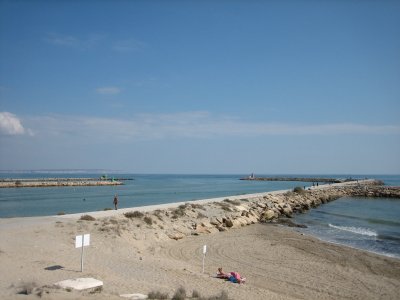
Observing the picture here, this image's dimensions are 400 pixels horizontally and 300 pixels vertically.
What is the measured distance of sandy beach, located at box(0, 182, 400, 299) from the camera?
443 inches

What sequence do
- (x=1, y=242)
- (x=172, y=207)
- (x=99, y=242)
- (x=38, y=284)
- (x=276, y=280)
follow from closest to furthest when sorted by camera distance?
(x=38, y=284) → (x=276, y=280) → (x=1, y=242) → (x=99, y=242) → (x=172, y=207)

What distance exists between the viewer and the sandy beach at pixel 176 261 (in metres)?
11.3

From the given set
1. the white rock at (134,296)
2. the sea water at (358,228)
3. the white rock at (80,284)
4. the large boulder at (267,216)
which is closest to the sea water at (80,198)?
the large boulder at (267,216)

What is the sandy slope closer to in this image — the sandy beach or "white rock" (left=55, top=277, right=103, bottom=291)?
the sandy beach

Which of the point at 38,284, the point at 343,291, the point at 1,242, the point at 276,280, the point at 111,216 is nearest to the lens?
the point at 38,284

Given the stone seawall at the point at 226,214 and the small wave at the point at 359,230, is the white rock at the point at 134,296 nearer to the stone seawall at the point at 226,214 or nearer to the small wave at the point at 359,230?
the stone seawall at the point at 226,214

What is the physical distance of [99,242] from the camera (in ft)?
55.4

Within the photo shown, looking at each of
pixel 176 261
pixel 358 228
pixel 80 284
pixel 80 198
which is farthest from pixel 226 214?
pixel 80 198

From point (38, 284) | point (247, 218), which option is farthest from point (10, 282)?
point (247, 218)

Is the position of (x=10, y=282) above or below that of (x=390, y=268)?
above

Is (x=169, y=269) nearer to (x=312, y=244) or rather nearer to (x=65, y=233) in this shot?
(x=65, y=233)

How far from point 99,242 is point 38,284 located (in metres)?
7.01

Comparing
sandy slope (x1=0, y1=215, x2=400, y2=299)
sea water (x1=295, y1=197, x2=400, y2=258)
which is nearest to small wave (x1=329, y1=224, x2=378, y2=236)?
sea water (x1=295, y1=197, x2=400, y2=258)

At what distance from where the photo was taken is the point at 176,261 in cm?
1593
